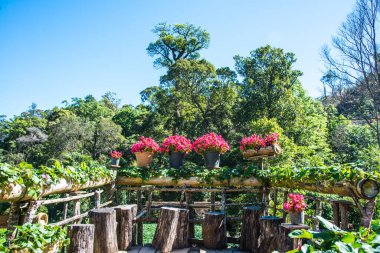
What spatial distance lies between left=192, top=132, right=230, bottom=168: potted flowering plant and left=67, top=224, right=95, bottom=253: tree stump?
3.00 m

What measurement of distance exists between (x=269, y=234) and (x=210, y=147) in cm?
213

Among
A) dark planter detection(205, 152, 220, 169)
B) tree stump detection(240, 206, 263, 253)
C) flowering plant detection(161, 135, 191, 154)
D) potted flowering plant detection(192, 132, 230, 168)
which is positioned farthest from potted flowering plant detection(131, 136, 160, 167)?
tree stump detection(240, 206, 263, 253)

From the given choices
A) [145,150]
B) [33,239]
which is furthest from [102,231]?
[145,150]

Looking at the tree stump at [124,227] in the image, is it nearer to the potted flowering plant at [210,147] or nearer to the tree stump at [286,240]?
the potted flowering plant at [210,147]

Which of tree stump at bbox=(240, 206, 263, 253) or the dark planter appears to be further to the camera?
the dark planter

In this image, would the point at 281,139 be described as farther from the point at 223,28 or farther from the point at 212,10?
the point at 212,10

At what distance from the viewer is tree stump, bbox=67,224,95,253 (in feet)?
12.8

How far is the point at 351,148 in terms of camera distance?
63.6 ft

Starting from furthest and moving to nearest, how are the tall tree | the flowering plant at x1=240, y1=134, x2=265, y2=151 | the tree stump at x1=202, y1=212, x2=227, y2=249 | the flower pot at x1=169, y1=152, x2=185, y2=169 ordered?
the tall tree
the flower pot at x1=169, y1=152, x2=185, y2=169
the flowering plant at x1=240, y1=134, x2=265, y2=151
the tree stump at x1=202, y1=212, x2=227, y2=249

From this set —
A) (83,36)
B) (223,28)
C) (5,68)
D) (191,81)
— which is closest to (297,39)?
(223,28)

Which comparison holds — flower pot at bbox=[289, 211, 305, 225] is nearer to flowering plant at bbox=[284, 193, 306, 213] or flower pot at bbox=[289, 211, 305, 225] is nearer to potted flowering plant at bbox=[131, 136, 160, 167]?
flowering plant at bbox=[284, 193, 306, 213]

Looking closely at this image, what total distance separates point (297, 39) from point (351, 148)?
9589mm

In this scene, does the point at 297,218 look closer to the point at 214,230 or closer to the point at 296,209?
the point at 296,209

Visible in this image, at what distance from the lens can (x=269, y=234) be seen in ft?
16.0
